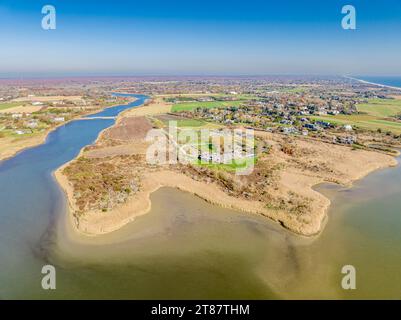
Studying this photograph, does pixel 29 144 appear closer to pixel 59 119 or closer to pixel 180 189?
pixel 59 119

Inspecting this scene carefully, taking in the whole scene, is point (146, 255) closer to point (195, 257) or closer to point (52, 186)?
point (195, 257)

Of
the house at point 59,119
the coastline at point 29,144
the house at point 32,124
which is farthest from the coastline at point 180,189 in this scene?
the house at point 59,119

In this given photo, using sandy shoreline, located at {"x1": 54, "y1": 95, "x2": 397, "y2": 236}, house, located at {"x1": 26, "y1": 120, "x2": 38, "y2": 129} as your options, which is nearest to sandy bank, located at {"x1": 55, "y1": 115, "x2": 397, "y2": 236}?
sandy shoreline, located at {"x1": 54, "y1": 95, "x2": 397, "y2": 236}

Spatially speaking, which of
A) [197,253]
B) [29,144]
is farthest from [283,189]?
[29,144]

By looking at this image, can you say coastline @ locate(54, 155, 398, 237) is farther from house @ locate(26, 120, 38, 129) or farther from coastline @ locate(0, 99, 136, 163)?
house @ locate(26, 120, 38, 129)

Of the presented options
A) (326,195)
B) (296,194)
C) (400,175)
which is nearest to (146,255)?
(296,194)

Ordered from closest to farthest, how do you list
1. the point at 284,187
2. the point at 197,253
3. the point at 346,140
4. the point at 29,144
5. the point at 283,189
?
the point at 197,253, the point at 283,189, the point at 284,187, the point at 29,144, the point at 346,140

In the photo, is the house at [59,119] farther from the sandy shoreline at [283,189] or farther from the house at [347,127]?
the house at [347,127]
